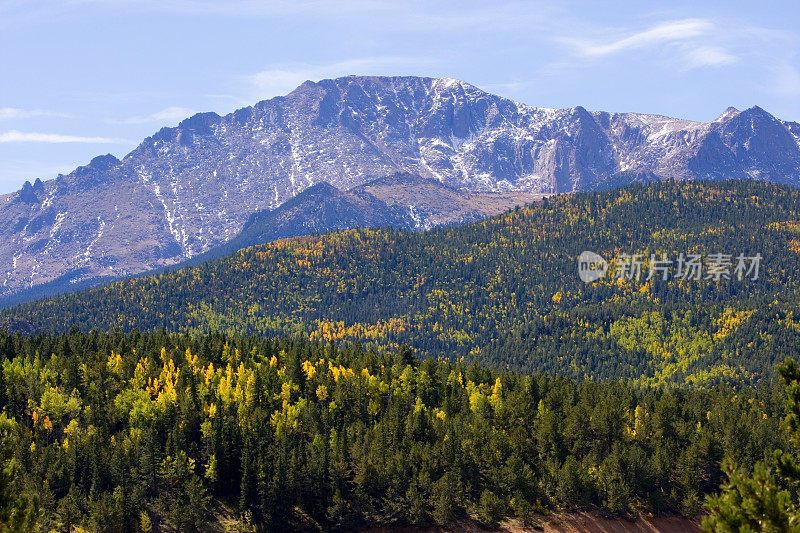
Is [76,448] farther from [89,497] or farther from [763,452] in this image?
[763,452]

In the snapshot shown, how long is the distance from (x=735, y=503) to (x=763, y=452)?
12550cm

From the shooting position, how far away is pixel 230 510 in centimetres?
14338

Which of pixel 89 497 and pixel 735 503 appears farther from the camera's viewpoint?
pixel 89 497

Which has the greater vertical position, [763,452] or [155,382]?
[155,382]

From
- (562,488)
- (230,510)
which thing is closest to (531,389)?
(562,488)

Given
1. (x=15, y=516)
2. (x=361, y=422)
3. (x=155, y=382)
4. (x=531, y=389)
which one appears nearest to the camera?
(x=15, y=516)

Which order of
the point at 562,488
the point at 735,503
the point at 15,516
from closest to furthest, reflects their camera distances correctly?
the point at 735,503 → the point at 15,516 → the point at 562,488

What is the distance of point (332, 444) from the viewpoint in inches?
5979

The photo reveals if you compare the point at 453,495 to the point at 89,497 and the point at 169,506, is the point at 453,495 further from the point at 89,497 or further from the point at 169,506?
the point at 89,497

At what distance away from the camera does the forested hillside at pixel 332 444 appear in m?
139

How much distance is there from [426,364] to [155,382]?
189ft

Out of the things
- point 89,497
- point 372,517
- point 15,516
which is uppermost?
point 15,516

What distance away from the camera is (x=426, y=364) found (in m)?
193

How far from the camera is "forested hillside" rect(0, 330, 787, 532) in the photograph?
455 ft
